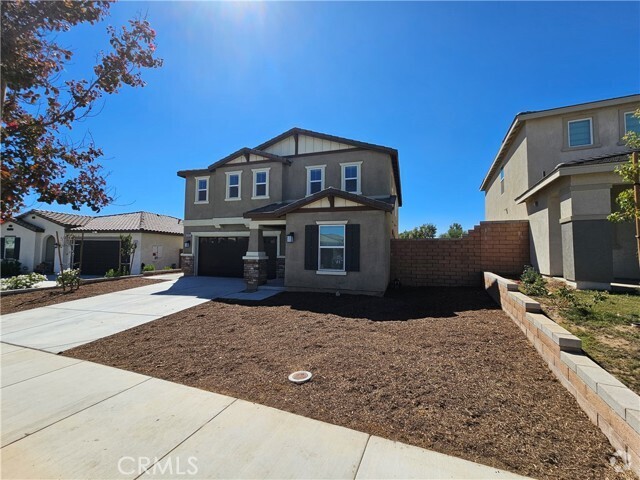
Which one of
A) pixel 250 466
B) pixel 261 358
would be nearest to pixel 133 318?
pixel 261 358

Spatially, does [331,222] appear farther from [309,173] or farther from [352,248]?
[309,173]

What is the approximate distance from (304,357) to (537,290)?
18.2 ft

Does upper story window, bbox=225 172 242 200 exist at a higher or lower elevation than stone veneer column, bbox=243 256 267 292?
higher

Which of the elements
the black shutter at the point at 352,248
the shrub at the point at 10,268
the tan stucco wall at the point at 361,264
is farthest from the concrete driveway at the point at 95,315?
the shrub at the point at 10,268

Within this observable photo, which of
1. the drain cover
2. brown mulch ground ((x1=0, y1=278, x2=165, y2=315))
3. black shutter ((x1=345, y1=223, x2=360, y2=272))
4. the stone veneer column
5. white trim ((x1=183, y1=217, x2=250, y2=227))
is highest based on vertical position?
white trim ((x1=183, y1=217, x2=250, y2=227))

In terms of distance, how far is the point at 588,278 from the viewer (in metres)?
7.54

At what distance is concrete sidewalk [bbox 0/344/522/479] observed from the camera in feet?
8.77

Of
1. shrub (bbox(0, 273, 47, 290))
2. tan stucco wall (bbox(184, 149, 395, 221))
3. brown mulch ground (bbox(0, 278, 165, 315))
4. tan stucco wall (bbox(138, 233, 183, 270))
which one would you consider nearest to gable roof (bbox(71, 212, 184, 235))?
tan stucco wall (bbox(138, 233, 183, 270))

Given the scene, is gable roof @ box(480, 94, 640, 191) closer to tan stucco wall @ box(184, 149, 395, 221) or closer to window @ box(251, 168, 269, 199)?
tan stucco wall @ box(184, 149, 395, 221)

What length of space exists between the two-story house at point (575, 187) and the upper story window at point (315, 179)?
866 cm

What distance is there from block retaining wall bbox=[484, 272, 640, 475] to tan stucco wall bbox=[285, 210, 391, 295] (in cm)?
510
